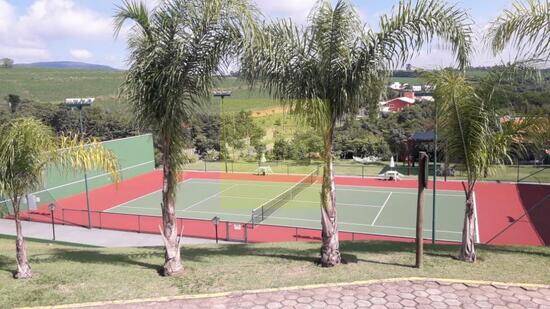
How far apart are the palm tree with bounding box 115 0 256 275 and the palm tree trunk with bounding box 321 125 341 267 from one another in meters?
2.53

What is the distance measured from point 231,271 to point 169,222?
153cm

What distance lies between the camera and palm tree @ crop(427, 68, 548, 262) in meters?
9.38

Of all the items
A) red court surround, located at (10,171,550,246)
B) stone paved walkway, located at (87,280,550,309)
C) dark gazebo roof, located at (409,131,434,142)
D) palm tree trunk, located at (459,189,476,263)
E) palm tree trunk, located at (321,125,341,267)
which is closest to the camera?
stone paved walkway, located at (87,280,550,309)

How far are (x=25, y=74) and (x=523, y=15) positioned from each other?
9688cm

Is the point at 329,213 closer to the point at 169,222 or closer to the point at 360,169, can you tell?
the point at 169,222

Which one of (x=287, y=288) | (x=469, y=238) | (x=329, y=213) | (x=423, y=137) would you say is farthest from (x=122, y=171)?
(x=469, y=238)

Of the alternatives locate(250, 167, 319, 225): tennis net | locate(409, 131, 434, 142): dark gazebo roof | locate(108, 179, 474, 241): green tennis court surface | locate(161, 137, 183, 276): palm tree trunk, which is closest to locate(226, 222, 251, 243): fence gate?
locate(250, 167, 319, 225): tennis net

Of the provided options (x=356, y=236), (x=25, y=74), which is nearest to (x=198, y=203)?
(x=356, y=236)

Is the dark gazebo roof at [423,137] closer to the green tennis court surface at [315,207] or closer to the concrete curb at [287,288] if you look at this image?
the green tennis court surface at [315,207]

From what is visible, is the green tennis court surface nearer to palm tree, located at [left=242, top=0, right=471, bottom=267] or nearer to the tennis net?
the tennis net

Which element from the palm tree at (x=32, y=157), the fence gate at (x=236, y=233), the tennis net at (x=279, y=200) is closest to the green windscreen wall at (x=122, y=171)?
the tennis net at (x=279, y=200)

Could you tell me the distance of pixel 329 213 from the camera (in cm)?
943

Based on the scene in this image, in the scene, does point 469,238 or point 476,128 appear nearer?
point 476,128

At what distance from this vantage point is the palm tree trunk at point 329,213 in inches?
364
